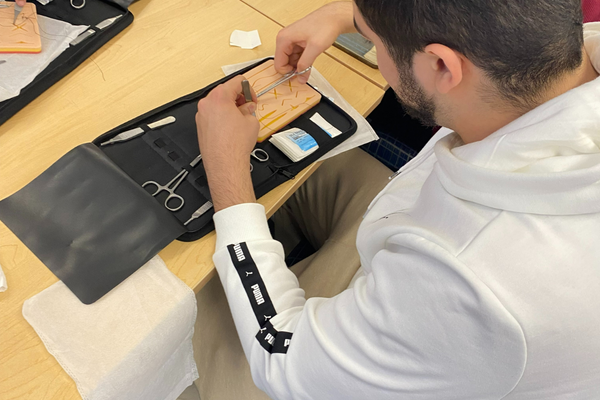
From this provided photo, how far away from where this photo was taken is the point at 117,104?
2.78 feet

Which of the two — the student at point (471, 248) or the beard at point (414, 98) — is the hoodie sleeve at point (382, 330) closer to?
the student at point (471, 248)

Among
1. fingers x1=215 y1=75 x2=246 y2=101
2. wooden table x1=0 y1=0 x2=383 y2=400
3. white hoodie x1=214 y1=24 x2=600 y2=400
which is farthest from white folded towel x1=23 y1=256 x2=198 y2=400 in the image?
fingers x1=215 y1=75 x2=246 y2=101

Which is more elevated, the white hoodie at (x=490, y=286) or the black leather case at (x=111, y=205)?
the black leather case at (x=111, y=205)

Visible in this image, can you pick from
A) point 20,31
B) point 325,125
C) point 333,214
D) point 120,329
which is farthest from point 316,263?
point 20,31

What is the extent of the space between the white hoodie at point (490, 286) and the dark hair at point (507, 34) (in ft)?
0.19

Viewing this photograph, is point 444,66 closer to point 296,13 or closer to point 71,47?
point 296,13

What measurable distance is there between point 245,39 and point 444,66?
24.8 inches

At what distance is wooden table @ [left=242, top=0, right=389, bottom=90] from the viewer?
100cm

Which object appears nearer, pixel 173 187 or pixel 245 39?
pixel 173 187

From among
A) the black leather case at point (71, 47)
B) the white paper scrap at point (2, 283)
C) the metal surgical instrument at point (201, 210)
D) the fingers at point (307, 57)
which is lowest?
the metal surgical instrument at point (201, 210)

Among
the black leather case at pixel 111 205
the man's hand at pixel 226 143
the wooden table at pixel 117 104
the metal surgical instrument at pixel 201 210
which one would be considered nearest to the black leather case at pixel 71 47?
the wooden table at pixel 117 104

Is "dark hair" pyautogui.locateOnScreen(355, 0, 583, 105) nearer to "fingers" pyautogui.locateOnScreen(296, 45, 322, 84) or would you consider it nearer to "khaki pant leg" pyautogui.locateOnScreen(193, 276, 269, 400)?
"fingers" pyautogui.locateOnScreen(296, 45, 322, 84)

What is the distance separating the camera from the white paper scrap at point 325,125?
859 mm

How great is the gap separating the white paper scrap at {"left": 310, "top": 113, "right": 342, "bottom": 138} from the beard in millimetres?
226
